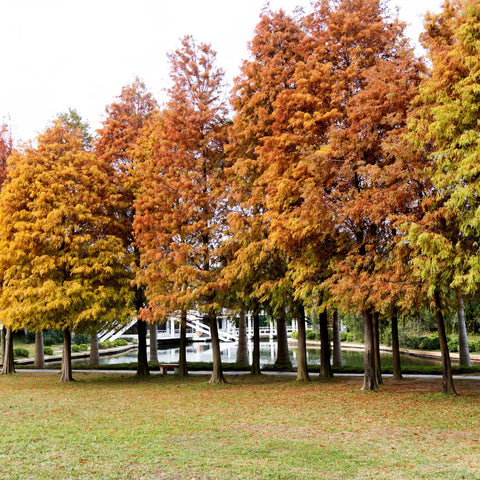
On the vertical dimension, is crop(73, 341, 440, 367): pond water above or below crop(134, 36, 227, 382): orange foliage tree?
below

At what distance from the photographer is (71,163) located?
59.8 feet

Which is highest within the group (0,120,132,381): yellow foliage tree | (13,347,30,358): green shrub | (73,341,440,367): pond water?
(0,120,132,381): yellow foliage tree

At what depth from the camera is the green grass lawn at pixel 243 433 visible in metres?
6.18

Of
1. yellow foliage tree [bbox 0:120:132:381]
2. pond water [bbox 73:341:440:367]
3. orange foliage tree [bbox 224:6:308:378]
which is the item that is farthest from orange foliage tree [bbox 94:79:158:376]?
pond water [bbox 73:341:440:367]

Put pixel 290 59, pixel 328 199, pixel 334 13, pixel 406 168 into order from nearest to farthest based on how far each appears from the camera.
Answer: pixel 406 168
pixel 328 199
pixel 334 13
pixel 290 59

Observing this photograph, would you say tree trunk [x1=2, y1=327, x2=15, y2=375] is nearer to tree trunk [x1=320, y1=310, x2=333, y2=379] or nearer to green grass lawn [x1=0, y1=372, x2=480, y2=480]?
green grass lawn [x1=0, y1=372, x2=480, y2=480]

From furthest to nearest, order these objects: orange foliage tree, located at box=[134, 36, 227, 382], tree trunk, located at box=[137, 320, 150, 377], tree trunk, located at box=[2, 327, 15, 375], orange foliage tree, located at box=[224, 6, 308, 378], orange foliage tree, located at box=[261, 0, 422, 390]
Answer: tree trunk, located at box=[2, 327, 15, 375] < tree trunk, located at box=[137, 320, 150, 377] < orange foliage tree, located at box=[134, 36, 227, 382] < orange foliage tree, located at box=[224, 6, 308, 378] < orange foliage tree, located at box=[261, 0, 422, 390]

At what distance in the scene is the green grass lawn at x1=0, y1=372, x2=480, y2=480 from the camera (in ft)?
20.3

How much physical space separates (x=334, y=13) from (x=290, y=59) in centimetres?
194

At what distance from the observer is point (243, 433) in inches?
336

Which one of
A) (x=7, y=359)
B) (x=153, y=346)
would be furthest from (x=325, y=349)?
(x=7, y=359)

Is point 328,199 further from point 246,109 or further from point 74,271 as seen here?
point 74,271

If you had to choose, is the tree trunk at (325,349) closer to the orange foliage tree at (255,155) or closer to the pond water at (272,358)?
the orange foliage tree at (255,155)

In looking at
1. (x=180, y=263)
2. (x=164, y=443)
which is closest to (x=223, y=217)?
(x=180, y=263)
